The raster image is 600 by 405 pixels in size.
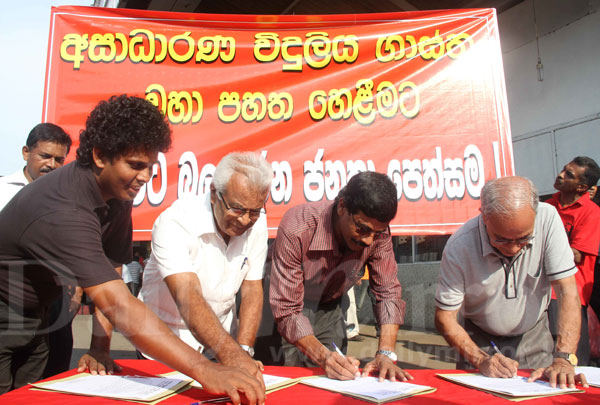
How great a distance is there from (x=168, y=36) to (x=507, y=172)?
2233 millimetres

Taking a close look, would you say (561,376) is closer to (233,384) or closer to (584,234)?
(233,384)

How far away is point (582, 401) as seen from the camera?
1419 mm

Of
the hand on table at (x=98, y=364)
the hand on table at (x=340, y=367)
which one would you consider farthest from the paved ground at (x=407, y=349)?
the hand on table at (x=98, y=364)

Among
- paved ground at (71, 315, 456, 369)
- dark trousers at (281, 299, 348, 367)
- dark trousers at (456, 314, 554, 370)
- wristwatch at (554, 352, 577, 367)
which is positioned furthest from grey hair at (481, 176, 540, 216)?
paved ground at (71, 315, 456, 369)

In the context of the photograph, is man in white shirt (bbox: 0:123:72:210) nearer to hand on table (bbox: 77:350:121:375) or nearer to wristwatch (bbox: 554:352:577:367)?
hand on table (bbox: 77:350:121:375)

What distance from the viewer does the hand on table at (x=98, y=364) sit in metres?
1.71

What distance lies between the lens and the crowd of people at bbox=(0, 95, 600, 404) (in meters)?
1.46

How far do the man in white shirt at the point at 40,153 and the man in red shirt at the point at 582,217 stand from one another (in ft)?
10.6

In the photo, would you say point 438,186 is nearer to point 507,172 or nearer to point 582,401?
point 507,172

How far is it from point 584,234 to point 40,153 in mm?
3394

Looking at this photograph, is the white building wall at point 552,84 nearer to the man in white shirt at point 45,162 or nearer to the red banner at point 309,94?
the red banner at point 309,94

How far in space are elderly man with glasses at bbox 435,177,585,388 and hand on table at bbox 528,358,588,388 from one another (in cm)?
25

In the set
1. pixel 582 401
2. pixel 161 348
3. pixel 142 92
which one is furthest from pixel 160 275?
pixel 582 401

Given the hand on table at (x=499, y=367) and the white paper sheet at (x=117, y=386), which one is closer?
the white paper sheet at (x=117, y=386)
